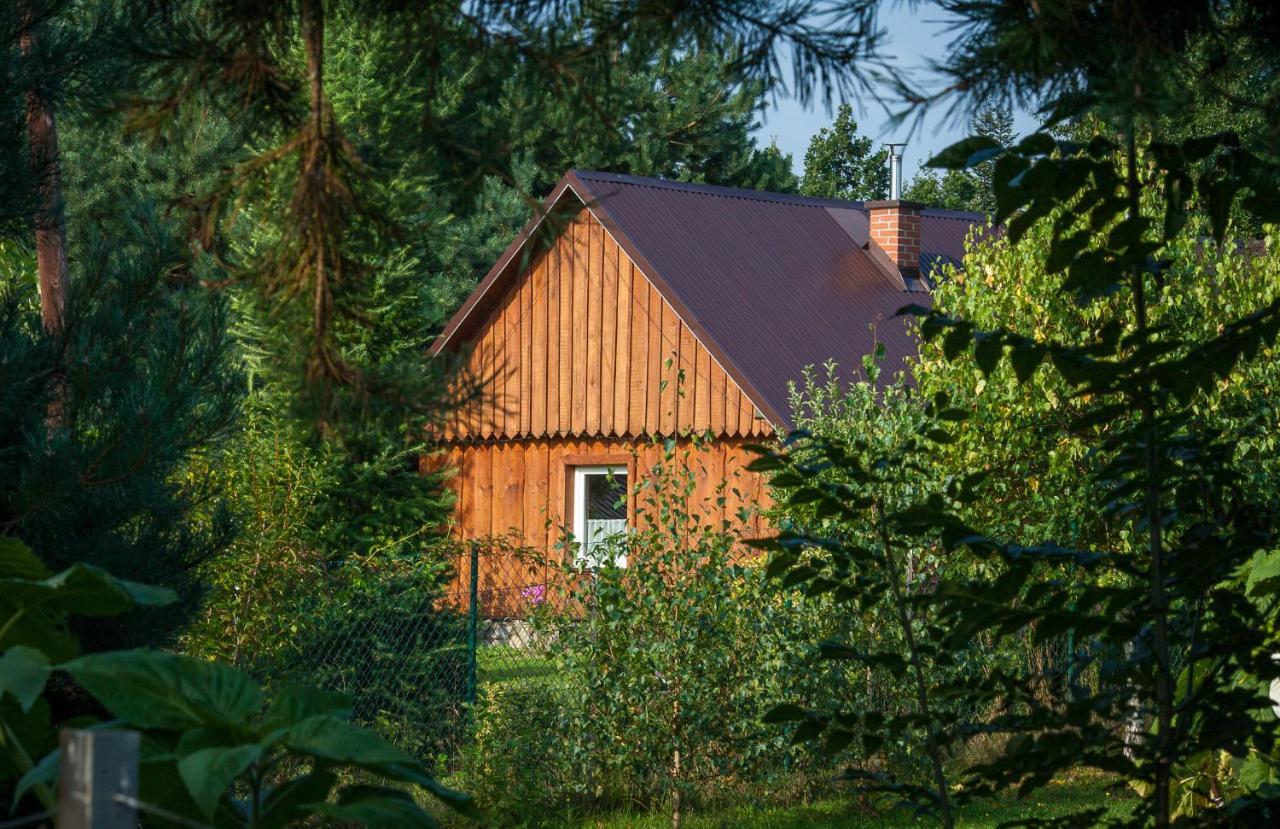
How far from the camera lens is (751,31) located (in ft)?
11.1

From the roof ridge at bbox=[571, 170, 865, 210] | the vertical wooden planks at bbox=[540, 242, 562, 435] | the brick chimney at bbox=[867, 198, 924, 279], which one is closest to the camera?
the roof ridge at bbox=[571, 170, 865, 210]

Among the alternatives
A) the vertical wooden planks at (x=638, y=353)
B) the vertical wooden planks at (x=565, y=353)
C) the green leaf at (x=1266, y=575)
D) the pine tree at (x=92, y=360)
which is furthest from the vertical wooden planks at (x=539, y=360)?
the green leaf at (x=1266, y=575)

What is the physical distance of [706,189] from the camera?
71.2 feet

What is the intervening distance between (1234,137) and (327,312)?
2.00 m

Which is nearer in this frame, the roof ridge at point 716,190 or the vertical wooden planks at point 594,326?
the roof ridge at point 716,190

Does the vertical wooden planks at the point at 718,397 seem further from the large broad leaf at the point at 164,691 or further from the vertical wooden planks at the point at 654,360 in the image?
the large broad leaf at the point at 164,691

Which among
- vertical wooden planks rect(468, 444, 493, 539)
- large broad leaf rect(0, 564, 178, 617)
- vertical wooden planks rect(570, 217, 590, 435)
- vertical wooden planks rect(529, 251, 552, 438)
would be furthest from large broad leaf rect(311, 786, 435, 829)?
vertical wooden planks rect(468, 444, 493, 539)

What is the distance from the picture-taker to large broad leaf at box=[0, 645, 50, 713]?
2.53 metres

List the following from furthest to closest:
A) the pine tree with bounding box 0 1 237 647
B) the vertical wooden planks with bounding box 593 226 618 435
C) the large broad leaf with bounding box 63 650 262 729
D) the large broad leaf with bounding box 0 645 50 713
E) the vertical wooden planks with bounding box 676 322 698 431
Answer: the vertical wooden planks with bounding box 593 226 618 435 → the vertical wooden planks with bounding box 676 322 698 431 → the pine tree with bounding box 0 1 237 647 → the large broad leaf with bounding box 63 650 262 729 → the large broad leaf with bounding box 0 645 50 713

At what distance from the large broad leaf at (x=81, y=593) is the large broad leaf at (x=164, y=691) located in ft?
0.36

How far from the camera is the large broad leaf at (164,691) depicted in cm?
264

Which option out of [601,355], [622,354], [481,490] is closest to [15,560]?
[622,354]

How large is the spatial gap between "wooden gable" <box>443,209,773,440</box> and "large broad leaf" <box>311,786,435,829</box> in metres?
15.0

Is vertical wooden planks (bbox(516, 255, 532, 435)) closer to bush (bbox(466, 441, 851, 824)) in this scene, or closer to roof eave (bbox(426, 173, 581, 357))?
roof eave (bbox(426, 173, 581, 357))
